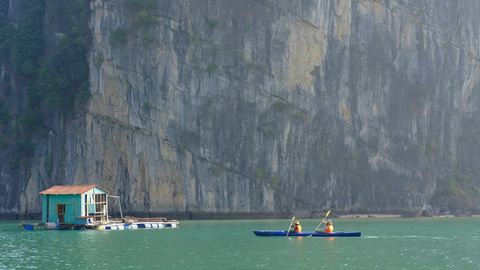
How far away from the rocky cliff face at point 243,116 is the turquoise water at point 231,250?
55.8 feet

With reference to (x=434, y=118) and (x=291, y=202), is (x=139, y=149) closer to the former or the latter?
(x=291, y=202)

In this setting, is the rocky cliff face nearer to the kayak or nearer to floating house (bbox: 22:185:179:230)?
floating house (bbox: 22:185:179:230)

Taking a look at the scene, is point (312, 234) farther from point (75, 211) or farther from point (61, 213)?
point (61, 213)

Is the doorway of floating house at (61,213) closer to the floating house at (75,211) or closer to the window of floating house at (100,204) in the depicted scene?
the floating house at (75,211)

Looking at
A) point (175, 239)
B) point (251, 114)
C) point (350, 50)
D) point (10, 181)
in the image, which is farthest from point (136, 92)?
point (175, 239)

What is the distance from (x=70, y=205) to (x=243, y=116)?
70.2 feet

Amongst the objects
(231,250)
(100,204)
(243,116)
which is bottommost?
(231,250)

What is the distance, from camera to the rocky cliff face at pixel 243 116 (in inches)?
3081

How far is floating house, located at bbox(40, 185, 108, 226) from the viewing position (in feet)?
209

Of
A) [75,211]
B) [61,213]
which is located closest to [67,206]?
[75,211]

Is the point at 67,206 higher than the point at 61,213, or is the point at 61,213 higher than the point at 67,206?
the point at 67,206

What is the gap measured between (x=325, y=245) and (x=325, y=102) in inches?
1400

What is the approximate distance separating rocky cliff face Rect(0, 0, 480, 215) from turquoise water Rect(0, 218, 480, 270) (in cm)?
1701

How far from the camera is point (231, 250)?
44281mm
